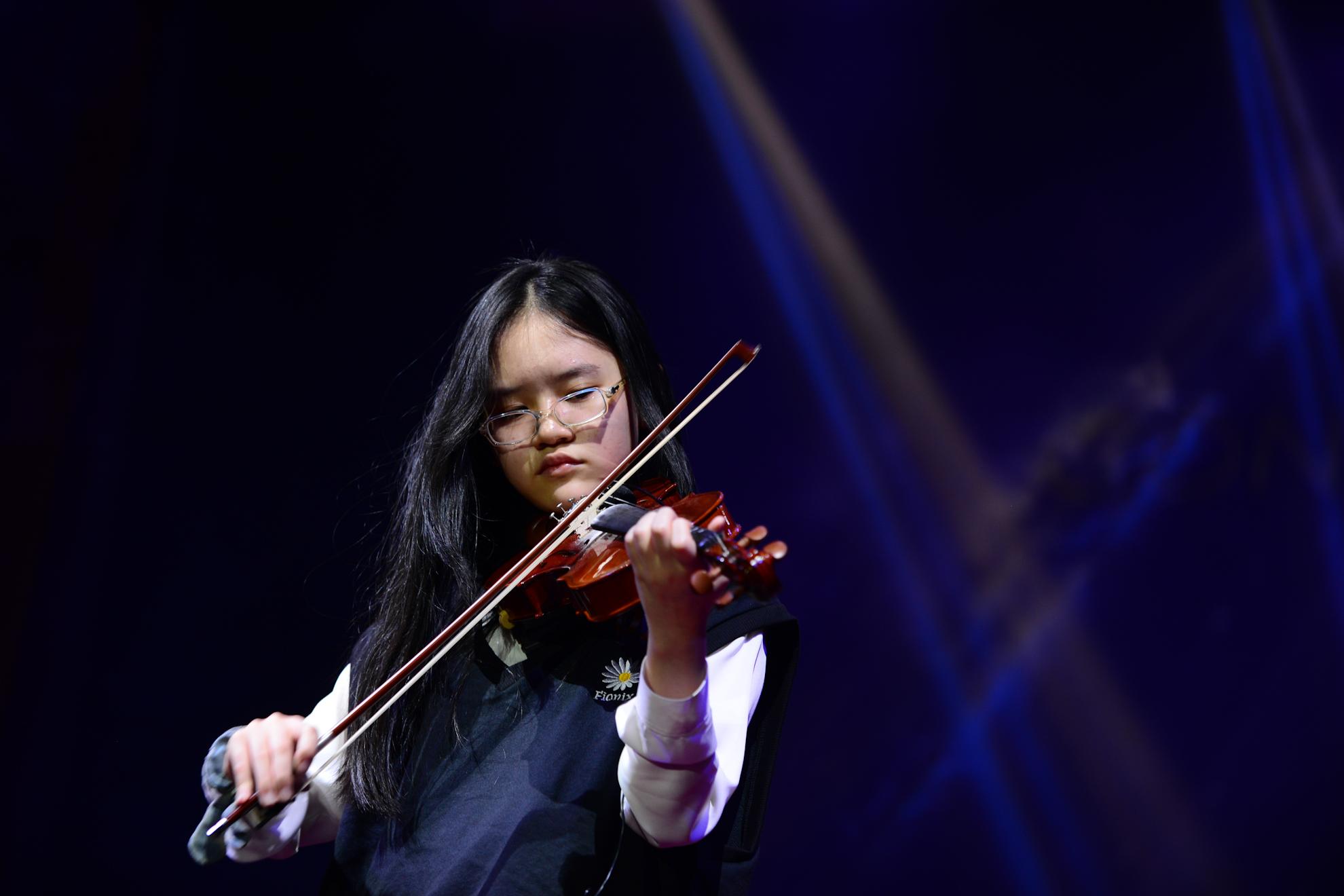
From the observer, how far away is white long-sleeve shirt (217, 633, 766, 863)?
37.6 inches

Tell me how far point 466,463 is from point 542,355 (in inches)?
8.6

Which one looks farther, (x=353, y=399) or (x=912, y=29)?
(x=912, y=29)

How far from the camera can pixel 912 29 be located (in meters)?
2.56

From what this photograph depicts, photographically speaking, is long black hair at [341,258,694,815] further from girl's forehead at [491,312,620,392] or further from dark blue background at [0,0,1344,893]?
dark blue background at [0,0,1344,893]

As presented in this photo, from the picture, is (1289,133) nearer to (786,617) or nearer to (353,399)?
(786,617)

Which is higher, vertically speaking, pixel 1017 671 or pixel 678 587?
pixel 678 587

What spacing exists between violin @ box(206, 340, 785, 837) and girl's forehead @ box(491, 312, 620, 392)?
0.14 metres

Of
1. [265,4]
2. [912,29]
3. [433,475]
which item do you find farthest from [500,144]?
[433,475]

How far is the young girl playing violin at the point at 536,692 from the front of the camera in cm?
99

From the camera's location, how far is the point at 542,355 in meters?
1.41

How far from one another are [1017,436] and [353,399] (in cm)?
152

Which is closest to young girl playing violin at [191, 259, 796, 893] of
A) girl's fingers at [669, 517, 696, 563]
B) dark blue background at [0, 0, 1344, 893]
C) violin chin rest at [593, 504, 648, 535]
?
girl's fingers at [669, 517, 696, 563]

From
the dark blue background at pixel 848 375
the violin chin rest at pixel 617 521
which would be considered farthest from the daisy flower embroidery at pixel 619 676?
the dark blue background at pixel 848 375

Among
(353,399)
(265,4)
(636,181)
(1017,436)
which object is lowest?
(1017,436)
